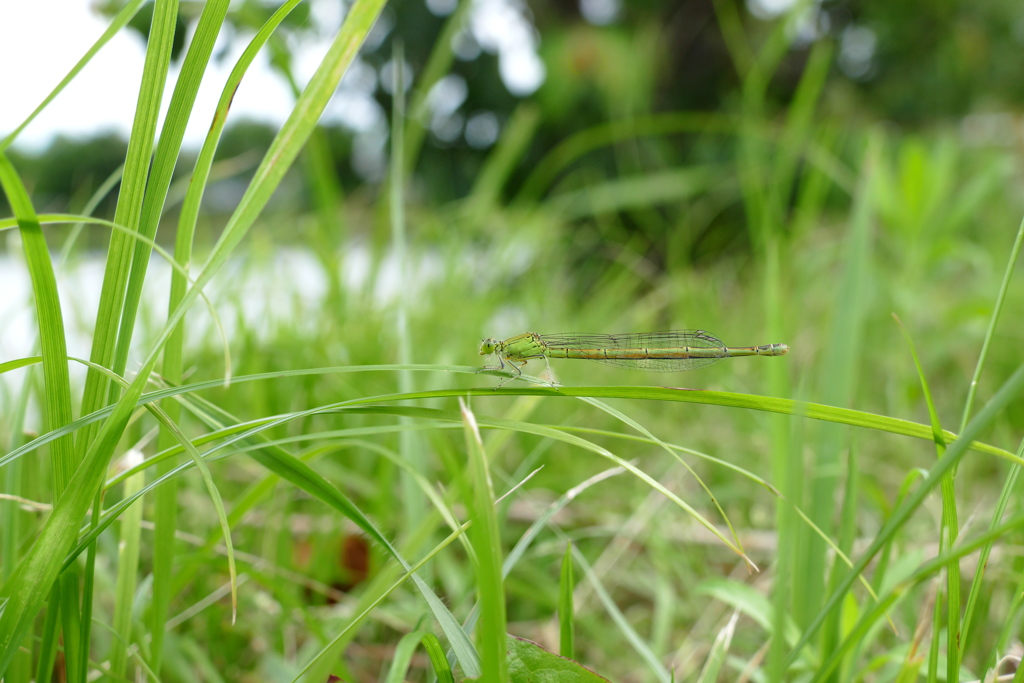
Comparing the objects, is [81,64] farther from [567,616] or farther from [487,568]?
[567,616]

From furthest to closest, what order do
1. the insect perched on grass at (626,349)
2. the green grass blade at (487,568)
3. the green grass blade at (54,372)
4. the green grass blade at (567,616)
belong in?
the insect perched on grass at (626,349)
the green grass blade at (567,616)
the green grass blade at (54,372)
the green grass blade at (487,568)

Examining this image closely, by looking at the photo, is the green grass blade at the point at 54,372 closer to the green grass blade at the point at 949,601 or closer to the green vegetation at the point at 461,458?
the green vegetation at the point at 461,458

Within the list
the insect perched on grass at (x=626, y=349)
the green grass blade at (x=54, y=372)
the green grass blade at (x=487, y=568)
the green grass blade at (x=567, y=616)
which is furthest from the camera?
the insect perched on grass at (x=626, y=349)

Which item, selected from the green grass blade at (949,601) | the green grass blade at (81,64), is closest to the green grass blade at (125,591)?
the green grass blade at (81,64)

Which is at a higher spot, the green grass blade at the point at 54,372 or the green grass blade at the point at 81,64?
the green grass blade at the point at 81,64

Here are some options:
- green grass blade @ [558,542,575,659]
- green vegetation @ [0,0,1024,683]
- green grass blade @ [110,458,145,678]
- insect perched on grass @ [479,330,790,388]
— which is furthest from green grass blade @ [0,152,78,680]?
insect perched on grass @ [479,330,790,388]

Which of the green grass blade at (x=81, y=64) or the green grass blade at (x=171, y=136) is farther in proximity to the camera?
the green grass blade at (x=171, y=136)

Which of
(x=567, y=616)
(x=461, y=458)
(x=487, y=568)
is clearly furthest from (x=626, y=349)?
(x=487, y=568)
